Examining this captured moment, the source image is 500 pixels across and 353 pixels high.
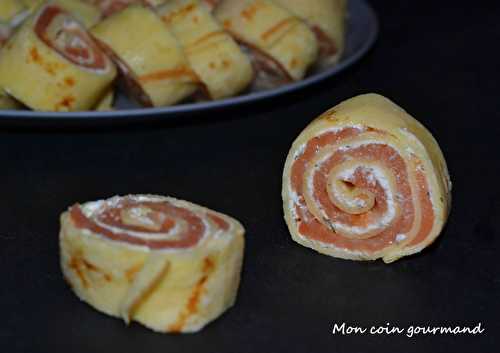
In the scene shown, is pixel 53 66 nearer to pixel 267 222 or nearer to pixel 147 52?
pixel 147 52

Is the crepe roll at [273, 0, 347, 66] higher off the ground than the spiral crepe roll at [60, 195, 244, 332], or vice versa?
the spiral crepe roll at [60, 195, 244, 332]

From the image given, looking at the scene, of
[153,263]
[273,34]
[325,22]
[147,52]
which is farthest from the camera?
[325,22]

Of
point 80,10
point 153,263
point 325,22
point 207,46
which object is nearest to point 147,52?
point 207,46

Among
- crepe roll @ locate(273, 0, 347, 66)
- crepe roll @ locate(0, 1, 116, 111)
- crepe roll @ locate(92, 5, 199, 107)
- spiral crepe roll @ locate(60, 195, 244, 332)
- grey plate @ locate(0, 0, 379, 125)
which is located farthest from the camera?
crepe roll @ locate(273, 0, 347, 66)

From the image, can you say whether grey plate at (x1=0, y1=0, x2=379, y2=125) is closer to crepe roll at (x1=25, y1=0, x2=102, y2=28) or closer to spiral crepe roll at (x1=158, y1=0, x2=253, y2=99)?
spiral crepe roll at (x1=158, y1=0, x2=253, y2=99)

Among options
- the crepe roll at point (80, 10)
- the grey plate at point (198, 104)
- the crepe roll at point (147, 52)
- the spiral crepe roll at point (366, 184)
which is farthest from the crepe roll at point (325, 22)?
the spiral crepe roll at point (366, 184)

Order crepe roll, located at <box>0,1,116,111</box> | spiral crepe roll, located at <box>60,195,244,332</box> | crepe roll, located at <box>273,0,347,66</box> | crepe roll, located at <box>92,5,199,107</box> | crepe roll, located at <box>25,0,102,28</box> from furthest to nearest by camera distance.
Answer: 1. crepe roll, located at <box>273,0,347,66</box>
2. crepe roll, located at <box>25,0,102,28</box>
3. crepe roll, located at <box>92,5,199,107</box>
4. crepe roll, located at <box>0,1,116,111</box>
5. spiral crepe roll, located at <box>60,195,244,332</box>

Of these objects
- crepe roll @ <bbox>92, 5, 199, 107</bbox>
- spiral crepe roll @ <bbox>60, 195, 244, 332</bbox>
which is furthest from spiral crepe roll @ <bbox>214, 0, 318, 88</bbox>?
spiral crepe roll @ <bbox>60, 195, 244, 332</bbox>
